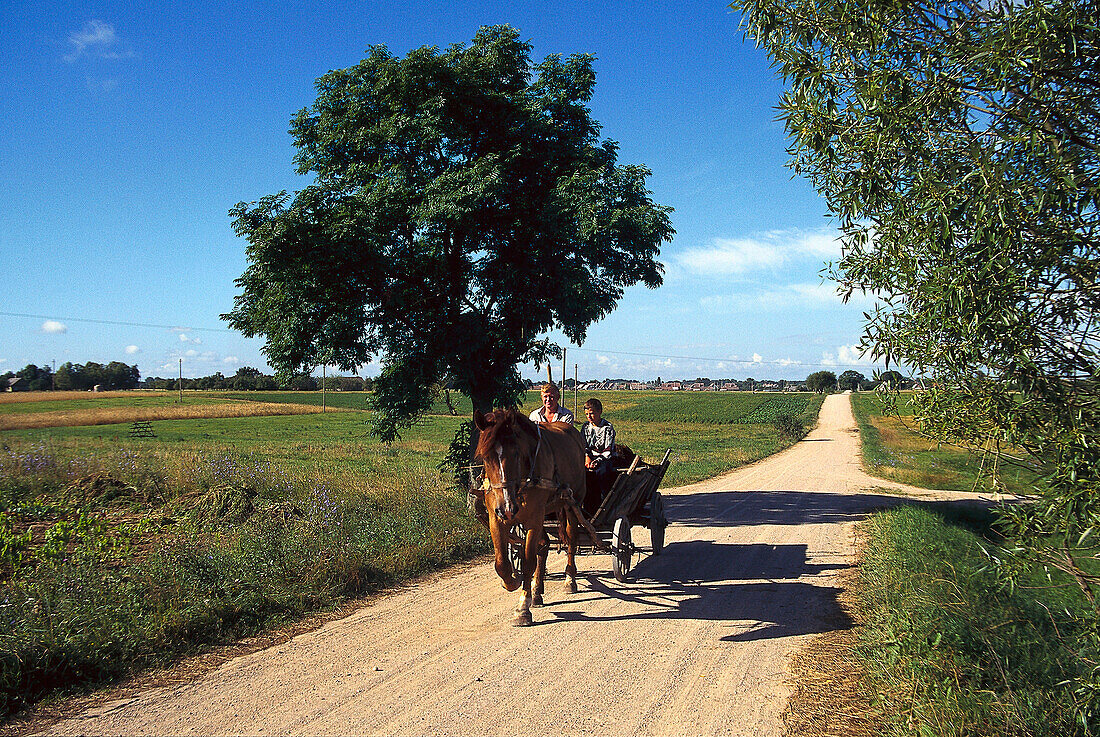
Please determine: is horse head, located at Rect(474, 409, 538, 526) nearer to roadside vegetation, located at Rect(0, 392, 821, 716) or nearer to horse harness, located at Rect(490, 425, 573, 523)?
horse harness, located at Rect(490, 425, 573, 523)

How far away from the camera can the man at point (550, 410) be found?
28.1ft

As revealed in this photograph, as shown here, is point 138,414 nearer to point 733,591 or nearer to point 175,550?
point 175,550

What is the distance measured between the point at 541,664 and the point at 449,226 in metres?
8.92

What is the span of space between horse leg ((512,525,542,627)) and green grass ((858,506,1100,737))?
10.5 ft

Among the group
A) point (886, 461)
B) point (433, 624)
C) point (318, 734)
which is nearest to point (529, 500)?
point (433, 624)

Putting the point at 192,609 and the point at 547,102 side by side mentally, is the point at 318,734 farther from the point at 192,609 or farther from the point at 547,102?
the point at 547,102

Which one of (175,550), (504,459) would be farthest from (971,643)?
(175,550)

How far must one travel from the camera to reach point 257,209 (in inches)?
446

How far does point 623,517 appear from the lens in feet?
26.3

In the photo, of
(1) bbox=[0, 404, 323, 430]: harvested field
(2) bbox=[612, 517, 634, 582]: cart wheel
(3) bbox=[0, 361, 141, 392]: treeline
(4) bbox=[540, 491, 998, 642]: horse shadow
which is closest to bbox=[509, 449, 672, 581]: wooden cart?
(2) bbox=[612, 517, 634, 582]: cart wheel

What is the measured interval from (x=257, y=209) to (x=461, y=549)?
22.8ft

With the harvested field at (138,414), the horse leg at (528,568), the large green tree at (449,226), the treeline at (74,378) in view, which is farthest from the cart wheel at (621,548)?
the treeline at (74,378)

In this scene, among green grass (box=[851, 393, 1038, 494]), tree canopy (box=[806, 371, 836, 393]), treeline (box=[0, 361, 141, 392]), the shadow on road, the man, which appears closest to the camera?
the man

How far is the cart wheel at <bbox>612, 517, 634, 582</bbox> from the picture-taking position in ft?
25.6
